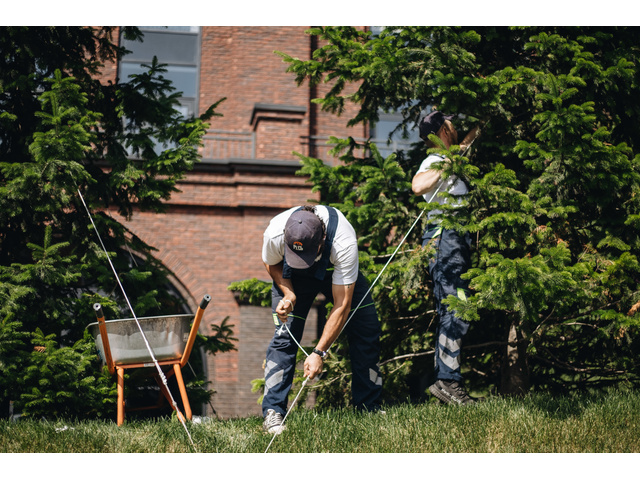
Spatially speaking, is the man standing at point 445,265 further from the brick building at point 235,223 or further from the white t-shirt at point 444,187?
the brick building at point 235,223

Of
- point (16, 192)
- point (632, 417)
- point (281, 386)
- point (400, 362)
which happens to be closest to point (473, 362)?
point (400, 362)

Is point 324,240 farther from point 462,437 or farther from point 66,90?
point 66,90

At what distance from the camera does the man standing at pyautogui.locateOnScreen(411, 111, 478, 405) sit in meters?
4.96

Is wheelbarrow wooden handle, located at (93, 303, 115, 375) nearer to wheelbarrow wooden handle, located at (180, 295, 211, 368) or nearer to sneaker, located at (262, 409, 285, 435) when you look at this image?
wheelbarrow wooden handle, located at (180, 295, 211, 368)

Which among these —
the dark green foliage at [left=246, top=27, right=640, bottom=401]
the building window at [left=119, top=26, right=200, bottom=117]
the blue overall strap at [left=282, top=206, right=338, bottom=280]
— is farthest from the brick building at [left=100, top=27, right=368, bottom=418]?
the blue overall strap at [left=282, top=206, right=338, bottom=280]

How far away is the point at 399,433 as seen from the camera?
13.1 ft

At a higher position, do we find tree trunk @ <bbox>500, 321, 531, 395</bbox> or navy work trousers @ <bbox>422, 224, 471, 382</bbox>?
navy work trousers @ <bbox>422, 224, 471, 382</bbox>

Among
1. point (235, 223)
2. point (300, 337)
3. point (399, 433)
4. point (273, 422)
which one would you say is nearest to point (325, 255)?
point (300, 337)

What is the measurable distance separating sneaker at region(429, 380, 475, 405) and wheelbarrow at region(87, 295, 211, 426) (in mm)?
1927

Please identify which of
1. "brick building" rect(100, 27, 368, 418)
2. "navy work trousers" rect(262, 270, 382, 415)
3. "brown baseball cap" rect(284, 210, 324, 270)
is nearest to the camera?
"brown baseball cap" rect(284, 210, 324, 270)

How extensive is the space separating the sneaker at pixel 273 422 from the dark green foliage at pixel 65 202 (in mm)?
1764

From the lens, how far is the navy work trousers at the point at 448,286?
4973 mm

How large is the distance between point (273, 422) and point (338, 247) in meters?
1.31

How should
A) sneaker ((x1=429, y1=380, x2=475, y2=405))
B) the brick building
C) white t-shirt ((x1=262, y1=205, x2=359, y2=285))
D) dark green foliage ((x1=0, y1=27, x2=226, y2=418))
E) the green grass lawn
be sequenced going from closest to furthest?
the green grass lawn
white t-shirt ((x1=262, y1=205, x2=359, y2=285))
sneaker ((x1=429, y1=380, x2=475, y2=405))
dark green foliage ((x1=0, y1=27, x2=226, y2=418))
the brick building
